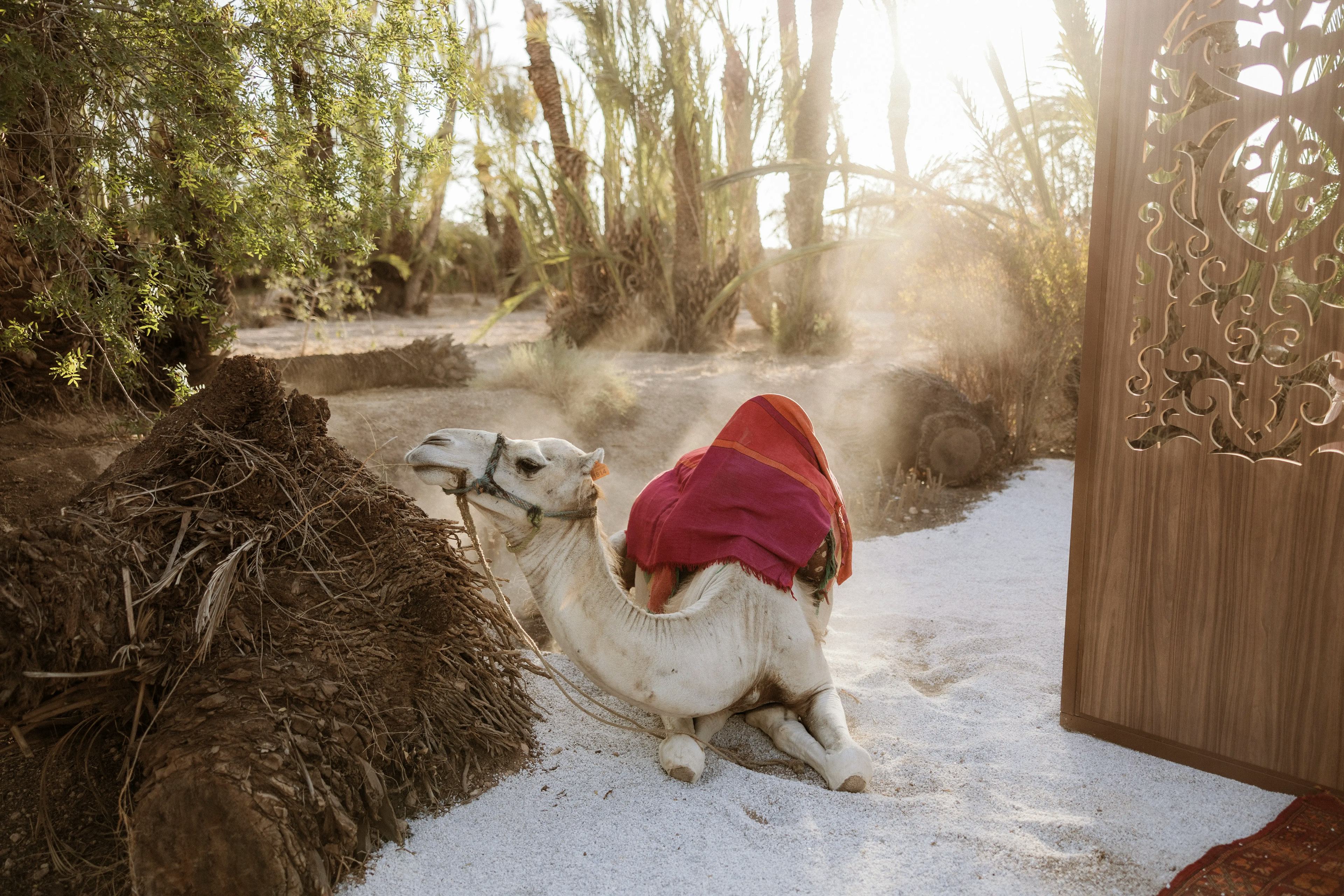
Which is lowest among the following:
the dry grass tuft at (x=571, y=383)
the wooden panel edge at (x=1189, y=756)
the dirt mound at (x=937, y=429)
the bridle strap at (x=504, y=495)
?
the wooden panel edge at (x=1189, y=756)

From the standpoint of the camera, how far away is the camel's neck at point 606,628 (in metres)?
2.51

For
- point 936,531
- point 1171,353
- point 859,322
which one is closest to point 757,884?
point 1171,353

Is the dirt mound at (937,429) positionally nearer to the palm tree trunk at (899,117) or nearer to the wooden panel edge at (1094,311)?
the wooden panel edge at (1094,311)

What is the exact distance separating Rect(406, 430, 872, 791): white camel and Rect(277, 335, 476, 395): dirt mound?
5614 millimetres

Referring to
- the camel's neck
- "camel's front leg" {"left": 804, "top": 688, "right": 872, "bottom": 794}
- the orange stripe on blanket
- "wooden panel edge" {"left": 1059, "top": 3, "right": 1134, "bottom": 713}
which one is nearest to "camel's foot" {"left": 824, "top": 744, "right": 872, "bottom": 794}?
"camel's front leg" {"left": 804, "top": 688, "right": 872, "bottom": 794}

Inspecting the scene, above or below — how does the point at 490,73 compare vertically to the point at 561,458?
above

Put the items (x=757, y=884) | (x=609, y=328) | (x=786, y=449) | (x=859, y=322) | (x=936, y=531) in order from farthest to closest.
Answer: (x=859, y=322)
(x=609, y=328)
(x=936, y=531)
(x=786, y=449)
(x=757, y=884)

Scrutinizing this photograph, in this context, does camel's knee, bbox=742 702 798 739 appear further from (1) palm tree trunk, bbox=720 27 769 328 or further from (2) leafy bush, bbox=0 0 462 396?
(1) palm tree trunk, bbox=720 27 769 328

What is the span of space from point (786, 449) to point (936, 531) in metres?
3.86

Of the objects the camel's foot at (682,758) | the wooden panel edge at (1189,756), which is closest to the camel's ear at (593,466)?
the camel's foot at (682,758)

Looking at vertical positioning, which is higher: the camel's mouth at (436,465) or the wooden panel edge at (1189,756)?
the camel's mouth at (436,465)

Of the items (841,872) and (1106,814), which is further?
(1106,814)

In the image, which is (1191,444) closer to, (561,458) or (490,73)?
(561,458)

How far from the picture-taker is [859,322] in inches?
671
